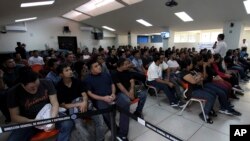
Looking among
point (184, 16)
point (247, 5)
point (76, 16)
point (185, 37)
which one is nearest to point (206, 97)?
point (247, 5)

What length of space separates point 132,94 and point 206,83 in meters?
1.60

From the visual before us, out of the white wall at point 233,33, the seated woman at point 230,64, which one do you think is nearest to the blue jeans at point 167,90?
the seated woman at point 230,64

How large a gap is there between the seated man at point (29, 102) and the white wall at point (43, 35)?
9.51 m

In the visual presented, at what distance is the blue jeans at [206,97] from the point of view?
232 cm

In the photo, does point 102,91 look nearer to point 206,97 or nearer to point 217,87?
point 206,97

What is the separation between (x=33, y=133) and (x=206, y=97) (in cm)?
243

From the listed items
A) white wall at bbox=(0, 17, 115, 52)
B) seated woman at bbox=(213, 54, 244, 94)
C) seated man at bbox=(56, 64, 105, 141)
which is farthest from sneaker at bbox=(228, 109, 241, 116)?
white wall at bbox=(0, 17, 115, 52)

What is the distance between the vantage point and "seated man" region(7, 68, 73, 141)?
4.87 feet

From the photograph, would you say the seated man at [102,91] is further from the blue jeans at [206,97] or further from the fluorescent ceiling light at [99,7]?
the fluorescent ceiling light at [99,7]

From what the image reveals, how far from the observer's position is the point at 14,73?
3.05 m

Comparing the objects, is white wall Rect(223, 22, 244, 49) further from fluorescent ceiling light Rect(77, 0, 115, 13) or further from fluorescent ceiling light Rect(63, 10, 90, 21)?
fluorescent ceiling light Rect(63, 10, 90, 21)

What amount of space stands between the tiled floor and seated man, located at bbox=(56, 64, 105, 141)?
32cm

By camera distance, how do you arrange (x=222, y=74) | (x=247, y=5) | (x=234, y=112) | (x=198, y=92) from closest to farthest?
(x=198, y=92)
(x=234, y=112)
(x=222, y=74)
(x=247, y=5)

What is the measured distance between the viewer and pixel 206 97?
2.33m
